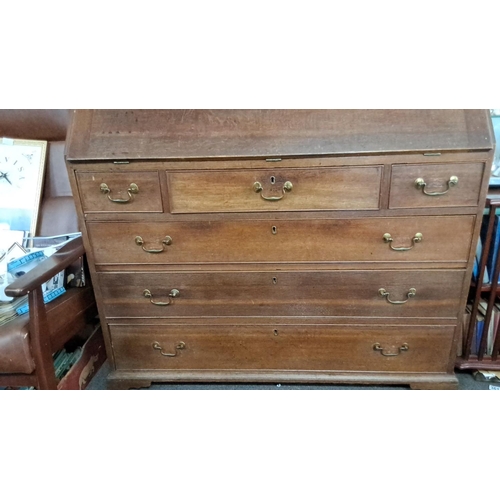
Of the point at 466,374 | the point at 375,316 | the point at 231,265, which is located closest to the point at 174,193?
the point at 231,265

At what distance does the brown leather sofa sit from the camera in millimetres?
1086

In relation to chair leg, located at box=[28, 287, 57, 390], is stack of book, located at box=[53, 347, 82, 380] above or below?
below

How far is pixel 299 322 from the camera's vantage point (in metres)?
1.33

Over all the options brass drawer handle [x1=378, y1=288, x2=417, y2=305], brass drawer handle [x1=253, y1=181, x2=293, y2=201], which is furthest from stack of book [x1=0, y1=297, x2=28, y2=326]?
brass drawer handle [x1=378, y1=288, x2=417, y2=305]

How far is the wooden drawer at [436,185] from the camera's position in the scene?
1101 millimetres

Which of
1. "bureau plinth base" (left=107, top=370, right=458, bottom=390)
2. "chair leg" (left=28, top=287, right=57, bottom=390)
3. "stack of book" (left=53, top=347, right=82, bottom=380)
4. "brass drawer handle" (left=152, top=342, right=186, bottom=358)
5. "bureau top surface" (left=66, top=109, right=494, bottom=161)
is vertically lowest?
"bureau plinth base" (left=107, top=370, right=458, bottom=390)

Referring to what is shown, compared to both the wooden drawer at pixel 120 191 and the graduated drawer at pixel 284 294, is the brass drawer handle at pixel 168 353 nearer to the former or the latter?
the graduated drawer at pixel 284 294

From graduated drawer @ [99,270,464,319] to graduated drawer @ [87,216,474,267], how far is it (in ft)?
0.20

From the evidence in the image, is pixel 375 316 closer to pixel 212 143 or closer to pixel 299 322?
pixel 299 322

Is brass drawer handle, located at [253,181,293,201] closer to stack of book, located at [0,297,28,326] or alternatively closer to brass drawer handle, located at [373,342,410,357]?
brass drawer handle, located at [373,342,410,357]

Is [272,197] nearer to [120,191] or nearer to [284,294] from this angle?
[284,294]

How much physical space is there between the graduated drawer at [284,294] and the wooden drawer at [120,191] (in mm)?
253

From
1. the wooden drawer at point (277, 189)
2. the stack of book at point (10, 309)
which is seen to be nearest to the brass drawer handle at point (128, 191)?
the wooden drawer at point (277, 189)

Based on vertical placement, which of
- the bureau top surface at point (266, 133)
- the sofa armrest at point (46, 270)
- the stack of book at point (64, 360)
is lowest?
the stack of book at point (64, 360)
